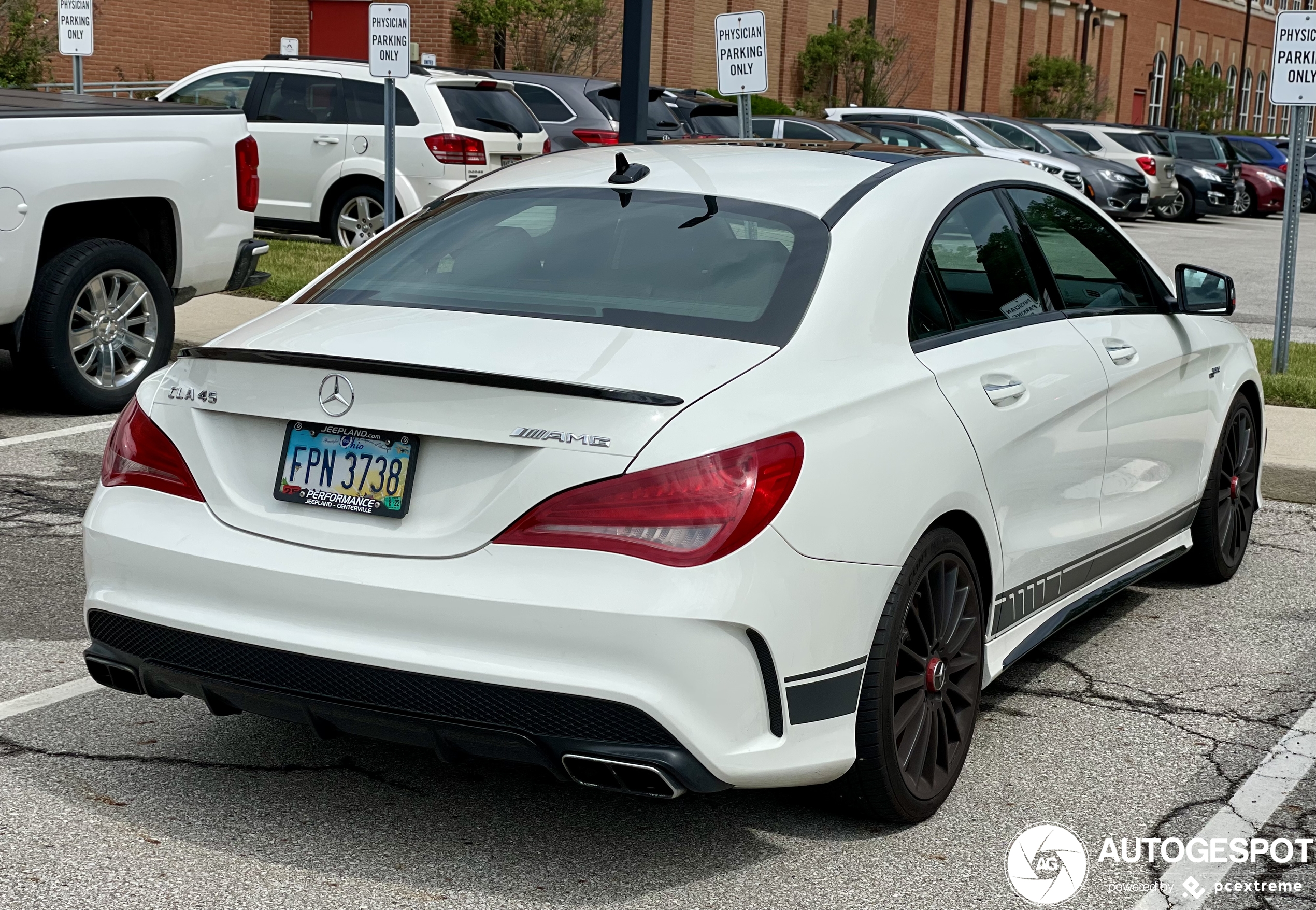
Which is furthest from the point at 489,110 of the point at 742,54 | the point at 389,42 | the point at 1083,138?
the point at 1083,138

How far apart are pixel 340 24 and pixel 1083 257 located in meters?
27.7

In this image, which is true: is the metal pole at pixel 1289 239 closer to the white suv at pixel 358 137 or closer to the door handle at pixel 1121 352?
the door handle at pixel 1121 352

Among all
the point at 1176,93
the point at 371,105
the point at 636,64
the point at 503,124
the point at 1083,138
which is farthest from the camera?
the point at 1176,93

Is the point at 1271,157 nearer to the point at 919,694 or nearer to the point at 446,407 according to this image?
the point at 919,694

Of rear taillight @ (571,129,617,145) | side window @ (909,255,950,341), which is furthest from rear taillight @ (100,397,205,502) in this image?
rear taillight @ (571,129,617,145)

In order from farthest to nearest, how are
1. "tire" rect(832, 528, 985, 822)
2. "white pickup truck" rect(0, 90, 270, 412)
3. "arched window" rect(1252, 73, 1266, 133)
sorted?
"arched window" rect(1252, 73, 1266, 133), "white pickup truck" rect(0, 90, 270, 412), "tire" rect(832, 528, 985, 822)

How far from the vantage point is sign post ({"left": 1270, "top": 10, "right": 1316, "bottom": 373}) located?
32.9 feet

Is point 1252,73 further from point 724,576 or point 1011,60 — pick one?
point 724,576

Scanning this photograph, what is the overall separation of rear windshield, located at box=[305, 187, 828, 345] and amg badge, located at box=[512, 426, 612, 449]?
49 centimetres

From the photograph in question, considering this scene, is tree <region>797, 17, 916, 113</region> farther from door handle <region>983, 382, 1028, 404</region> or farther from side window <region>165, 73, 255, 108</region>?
door handle <region>983, 382, 1028, 404</region>

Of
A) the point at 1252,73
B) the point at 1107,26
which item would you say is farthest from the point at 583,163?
the point at 1252,73

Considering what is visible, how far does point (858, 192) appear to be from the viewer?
13.5 ft

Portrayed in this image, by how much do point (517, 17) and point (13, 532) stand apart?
26.1 meters

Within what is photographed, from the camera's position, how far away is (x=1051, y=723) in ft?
15.0
